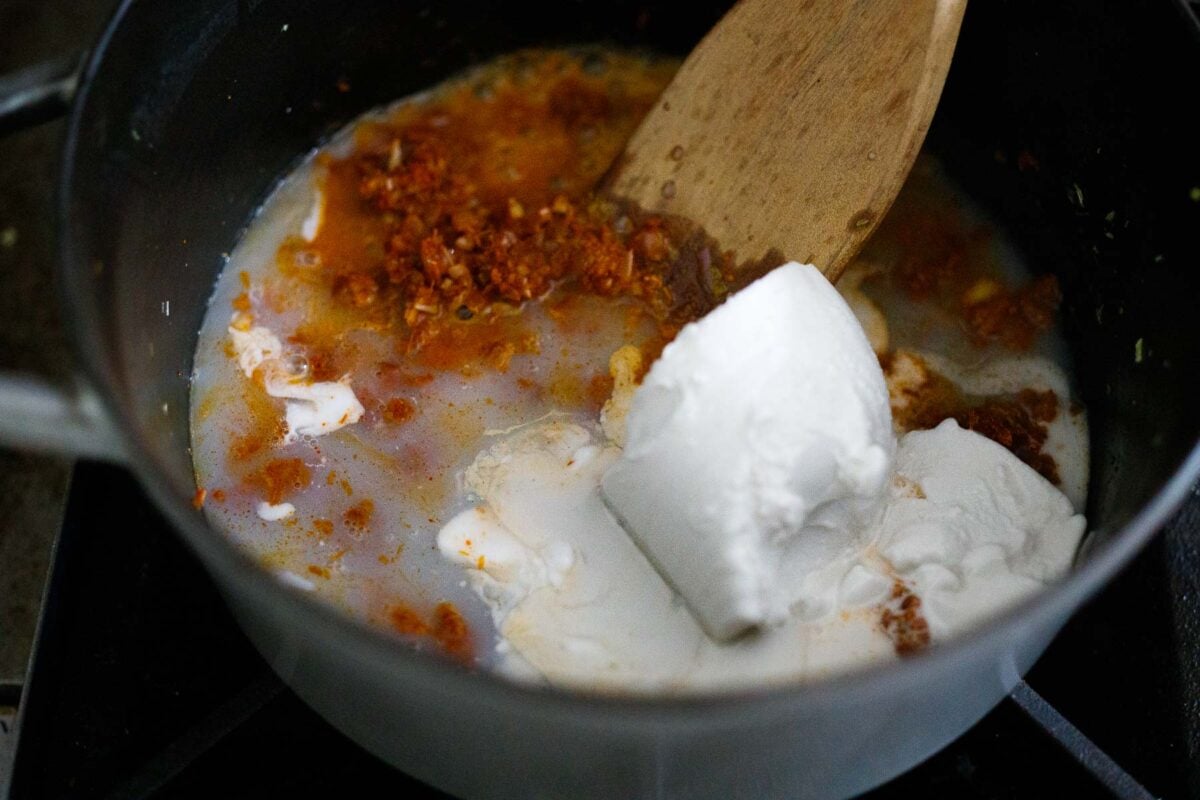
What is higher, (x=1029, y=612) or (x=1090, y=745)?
(x=1029, y=612)

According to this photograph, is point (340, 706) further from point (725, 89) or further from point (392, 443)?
point (725, 89)

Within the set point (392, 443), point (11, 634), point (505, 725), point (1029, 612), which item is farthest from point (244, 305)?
point (1029, 612)

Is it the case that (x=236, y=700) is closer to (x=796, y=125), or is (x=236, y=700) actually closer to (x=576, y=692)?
A: (x=576, y=692)

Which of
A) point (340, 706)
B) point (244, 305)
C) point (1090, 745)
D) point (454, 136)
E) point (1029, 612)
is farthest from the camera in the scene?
point (454, 136)

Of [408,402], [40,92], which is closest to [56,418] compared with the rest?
[40,92]

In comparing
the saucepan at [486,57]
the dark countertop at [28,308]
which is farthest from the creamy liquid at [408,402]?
the dark countertop at [28,308]
